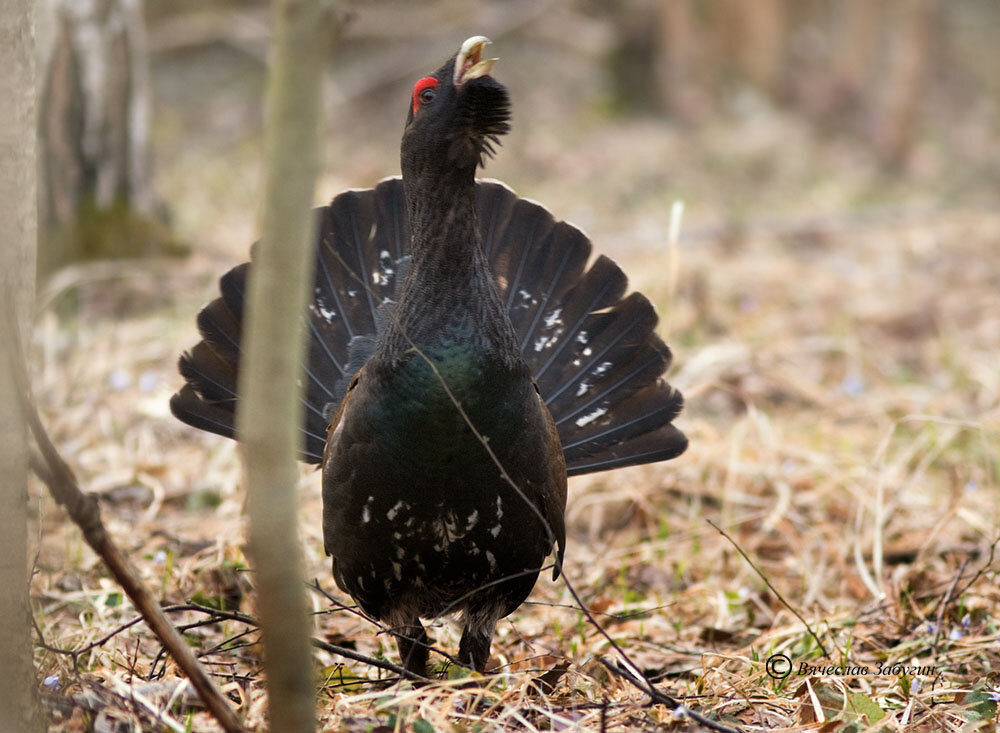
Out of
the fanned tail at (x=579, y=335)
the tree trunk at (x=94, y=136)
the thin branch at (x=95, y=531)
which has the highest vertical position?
the tree trunk at (x=94, y=136)

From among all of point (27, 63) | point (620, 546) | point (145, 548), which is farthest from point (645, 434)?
point (27, 63)

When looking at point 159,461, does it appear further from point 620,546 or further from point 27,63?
point 27,63

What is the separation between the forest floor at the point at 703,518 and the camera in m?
2.61

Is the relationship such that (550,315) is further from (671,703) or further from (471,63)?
(671,703)

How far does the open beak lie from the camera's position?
8.91 feet

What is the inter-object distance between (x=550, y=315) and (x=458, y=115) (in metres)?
1.19

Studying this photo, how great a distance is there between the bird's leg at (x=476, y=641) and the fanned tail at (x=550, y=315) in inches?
28.8

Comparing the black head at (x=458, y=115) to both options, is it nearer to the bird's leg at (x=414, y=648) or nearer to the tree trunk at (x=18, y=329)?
the tree trunk at (x=18, y=329)

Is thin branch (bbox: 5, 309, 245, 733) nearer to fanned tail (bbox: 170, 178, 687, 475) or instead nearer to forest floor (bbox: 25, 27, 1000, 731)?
forest floor (bbox: 25, 27, 1000, 731)

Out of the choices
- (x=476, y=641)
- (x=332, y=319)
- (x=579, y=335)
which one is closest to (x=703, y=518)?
(x=579, y=335)

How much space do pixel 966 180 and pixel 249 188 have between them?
24.7 ft

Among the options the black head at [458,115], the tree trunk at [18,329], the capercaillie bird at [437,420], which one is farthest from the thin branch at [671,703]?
the black head at [458,115]

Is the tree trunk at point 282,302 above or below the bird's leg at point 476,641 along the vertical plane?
above

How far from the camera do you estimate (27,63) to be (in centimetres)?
226
